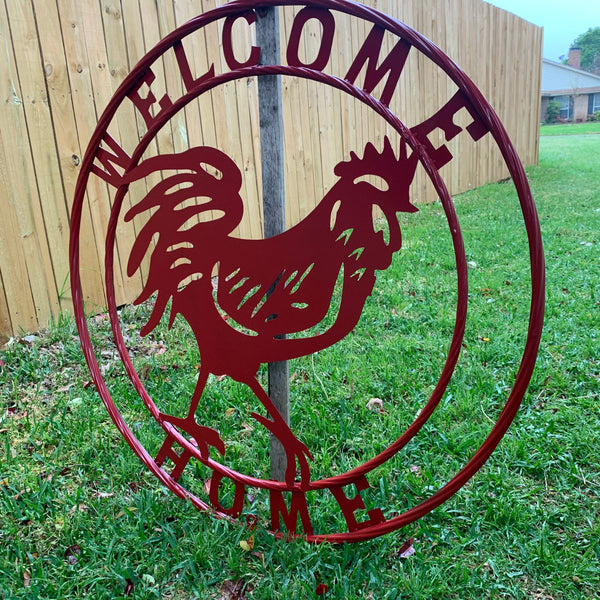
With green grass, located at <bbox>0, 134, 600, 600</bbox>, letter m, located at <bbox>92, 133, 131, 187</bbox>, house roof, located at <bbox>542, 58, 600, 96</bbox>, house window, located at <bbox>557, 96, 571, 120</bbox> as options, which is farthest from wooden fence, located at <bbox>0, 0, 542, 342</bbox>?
house roof, located at <bbox>542, 58, 600, 96</bbox>

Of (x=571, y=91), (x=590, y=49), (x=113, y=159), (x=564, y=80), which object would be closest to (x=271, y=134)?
(x=113, y=159)

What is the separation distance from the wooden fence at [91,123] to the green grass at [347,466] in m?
0.38

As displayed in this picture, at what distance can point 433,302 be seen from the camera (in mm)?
3332

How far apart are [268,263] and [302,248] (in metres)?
0.11

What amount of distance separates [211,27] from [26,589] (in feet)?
10.9

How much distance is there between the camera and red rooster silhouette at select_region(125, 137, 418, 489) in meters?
1.32

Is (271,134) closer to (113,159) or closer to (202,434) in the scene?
(113,159)

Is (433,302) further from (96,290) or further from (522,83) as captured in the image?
(522,83)

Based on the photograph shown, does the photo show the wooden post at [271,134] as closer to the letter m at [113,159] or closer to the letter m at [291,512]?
the letter m at [291,512]

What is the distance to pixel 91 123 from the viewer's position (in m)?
3.02

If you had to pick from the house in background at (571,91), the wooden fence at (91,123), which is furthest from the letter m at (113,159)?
the house in background at (571,91)

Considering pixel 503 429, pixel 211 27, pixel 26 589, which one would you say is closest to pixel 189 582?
pixel 26 589

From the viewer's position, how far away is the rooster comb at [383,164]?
124cm

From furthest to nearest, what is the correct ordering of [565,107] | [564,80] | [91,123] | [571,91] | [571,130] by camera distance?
[564,80] → [565,107] → [571,91] → [571,130] → [91,123]
